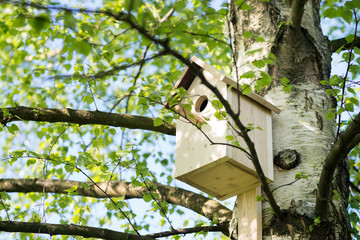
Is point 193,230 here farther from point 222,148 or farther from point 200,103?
point 200,103

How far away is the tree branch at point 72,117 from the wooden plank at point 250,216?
0.94 metres

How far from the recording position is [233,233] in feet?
9.77

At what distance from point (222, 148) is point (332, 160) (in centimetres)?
66

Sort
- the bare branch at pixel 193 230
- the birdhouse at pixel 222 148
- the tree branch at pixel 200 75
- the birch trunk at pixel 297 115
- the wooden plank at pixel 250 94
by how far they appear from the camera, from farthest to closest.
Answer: the bare branch at pixel 193 230 → the wooden plank at pixel 250 94 → the birdhouse at pixel 222 148 → the birch trunk at pixel 297 115 → the tree branch at pixel 200 75

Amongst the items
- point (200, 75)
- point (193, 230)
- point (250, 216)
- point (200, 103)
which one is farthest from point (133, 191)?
point (200, 75)

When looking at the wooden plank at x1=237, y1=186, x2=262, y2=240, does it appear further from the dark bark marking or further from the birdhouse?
the dark bark marking

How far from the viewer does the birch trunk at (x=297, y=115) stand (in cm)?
276

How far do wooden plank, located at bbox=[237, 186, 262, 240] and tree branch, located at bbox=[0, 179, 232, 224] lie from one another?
0.29 meters

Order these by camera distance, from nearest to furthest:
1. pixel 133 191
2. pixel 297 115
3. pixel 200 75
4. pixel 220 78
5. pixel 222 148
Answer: pixel 200 75, pixel 222 148, pixel 220 78, pixel 297 115, pixel 133 191

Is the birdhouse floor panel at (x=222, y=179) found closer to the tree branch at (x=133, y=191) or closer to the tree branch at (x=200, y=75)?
the tree branch at (x=133, y=191)

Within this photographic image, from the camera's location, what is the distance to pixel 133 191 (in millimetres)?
3953

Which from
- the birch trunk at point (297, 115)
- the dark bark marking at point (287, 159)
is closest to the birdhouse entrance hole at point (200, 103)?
the birch trunk at point (297, 115)

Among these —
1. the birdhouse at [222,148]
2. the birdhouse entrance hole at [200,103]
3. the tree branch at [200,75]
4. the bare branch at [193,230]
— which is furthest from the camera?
the birdhouse entrance hole at [200,103]

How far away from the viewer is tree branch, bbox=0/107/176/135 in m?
3.37
